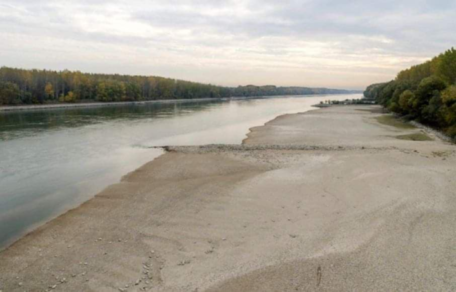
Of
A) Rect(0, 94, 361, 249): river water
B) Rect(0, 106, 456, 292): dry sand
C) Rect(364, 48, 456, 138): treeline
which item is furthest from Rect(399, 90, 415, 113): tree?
Rect(0, 106, 456, 292): dry sand

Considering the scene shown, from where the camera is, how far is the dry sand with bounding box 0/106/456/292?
29.2 feet

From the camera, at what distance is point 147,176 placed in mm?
19906

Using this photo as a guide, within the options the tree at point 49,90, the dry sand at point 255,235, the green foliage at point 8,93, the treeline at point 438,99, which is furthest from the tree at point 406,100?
the tree at point 49,90

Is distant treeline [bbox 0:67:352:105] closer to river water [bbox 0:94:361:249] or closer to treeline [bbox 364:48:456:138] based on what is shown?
river water [bbox 0:94:361:249]

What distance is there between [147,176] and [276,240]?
11.1 meters

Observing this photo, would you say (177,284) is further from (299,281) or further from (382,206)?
(382,206)

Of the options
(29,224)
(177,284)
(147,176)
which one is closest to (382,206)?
(177,284)

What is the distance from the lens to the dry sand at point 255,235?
889 cm

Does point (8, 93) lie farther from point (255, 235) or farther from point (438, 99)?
point (438, 99)

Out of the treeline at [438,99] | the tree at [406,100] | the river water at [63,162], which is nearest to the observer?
the river water at [63,162]

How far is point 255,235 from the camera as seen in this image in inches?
452

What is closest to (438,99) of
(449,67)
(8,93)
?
(449,67)

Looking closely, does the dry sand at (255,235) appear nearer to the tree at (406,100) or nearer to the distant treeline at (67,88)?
the tree at (406,100)

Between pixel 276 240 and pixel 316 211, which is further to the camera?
pixel 316 211
